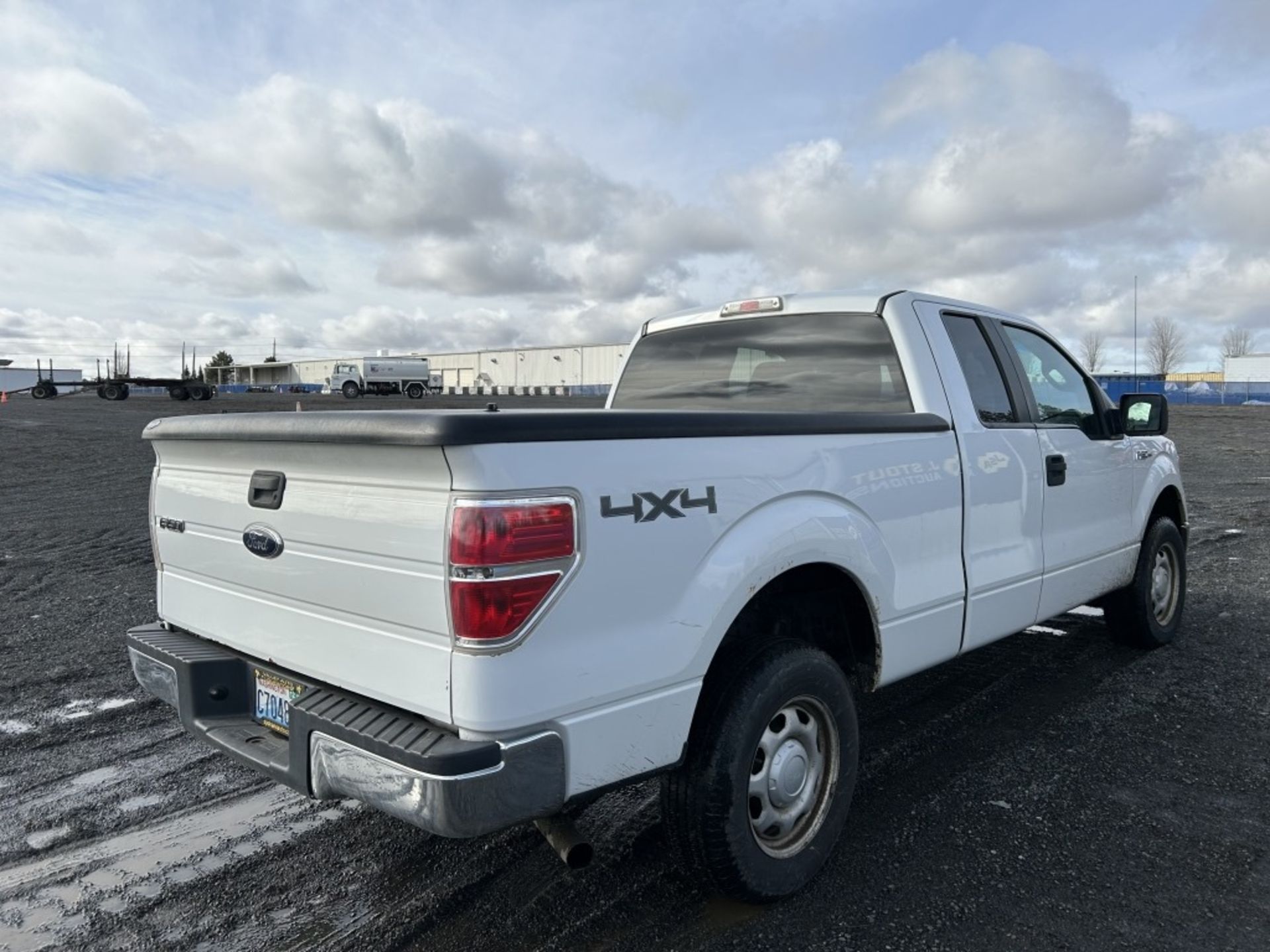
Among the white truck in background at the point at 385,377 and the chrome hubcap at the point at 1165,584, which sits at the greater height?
the white truck in background at the point at 385,377

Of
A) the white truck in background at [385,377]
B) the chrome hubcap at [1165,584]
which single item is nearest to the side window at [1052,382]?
the chrome hubcap at [1165,584]

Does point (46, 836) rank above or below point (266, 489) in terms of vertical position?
below

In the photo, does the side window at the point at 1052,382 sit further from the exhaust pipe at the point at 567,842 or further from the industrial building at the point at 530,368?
the industrial building at the point at 530,368

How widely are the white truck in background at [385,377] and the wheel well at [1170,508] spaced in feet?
170

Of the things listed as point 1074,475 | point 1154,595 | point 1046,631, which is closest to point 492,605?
point 1074,475

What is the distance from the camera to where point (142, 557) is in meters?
8.05

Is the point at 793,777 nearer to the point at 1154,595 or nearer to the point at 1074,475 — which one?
the point at 1074,475

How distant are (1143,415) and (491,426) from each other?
415cm

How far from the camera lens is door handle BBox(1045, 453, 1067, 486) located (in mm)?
4133

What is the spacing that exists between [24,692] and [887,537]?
4.40 metres

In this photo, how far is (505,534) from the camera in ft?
6.93

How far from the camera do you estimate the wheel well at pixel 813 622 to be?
112 inches

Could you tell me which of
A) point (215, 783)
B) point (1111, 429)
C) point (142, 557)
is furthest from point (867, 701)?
point (142, 557)

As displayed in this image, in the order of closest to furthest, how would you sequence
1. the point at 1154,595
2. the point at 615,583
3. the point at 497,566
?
the point at 497,566
the point at 615,583
the point at 1154,595
